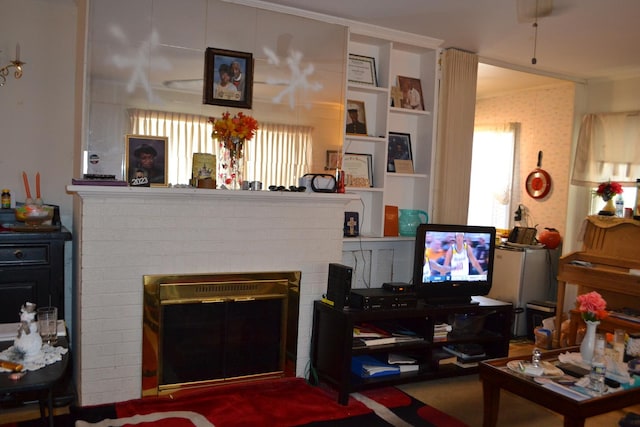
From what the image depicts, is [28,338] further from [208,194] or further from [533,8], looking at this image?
[533,8]

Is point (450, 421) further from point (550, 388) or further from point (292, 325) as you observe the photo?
point (292, 325)

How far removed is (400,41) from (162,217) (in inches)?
88.5

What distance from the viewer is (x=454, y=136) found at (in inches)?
170

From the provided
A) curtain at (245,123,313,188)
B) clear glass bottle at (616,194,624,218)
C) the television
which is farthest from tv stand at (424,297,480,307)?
clear glass bottle at (616,194,624,218)

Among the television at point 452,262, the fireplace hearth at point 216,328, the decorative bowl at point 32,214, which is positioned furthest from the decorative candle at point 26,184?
the television at point 452,262

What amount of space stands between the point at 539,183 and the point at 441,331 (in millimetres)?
2816

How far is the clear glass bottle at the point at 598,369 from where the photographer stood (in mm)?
2514

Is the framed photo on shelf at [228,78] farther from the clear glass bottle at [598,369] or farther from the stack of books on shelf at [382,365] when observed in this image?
the clear glass bottle at [598,369]

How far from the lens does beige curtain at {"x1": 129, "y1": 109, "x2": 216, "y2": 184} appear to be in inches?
124

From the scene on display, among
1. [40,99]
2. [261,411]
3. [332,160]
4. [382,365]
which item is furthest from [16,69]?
[382,365]

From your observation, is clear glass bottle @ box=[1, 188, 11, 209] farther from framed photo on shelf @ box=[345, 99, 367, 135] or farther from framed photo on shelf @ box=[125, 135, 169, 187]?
framed photo on shelf @ box=[345, 99, 367, 135]

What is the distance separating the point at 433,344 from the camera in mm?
3525

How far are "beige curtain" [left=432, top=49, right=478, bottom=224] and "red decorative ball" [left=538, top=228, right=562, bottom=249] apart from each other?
141 centimetres

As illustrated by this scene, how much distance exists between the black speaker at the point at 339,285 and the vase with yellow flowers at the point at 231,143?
85cm
